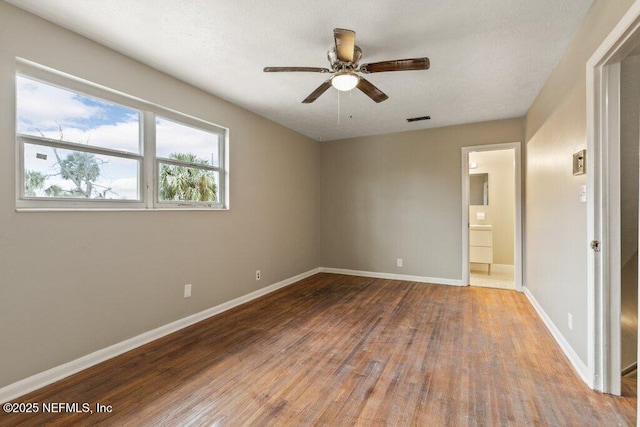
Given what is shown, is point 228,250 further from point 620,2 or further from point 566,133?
point 620,2

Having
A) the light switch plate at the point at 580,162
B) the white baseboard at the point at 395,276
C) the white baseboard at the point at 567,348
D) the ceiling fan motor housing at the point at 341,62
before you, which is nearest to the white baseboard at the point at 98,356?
the white baseboard at the point at 395,276

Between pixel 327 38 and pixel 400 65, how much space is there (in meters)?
0.62

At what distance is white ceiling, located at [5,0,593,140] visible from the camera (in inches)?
75.8

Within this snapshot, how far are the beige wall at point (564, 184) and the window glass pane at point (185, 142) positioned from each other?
344 centimetres

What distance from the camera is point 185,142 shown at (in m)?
3.15

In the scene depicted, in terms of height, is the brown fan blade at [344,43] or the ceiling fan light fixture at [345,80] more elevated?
the brown fan blade at [344,43]

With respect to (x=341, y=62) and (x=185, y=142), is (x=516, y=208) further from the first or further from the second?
(x=185, y=142)

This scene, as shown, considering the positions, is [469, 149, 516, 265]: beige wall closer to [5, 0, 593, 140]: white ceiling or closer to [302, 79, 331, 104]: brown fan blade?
[5, 0, 593, 140]: white ceiling

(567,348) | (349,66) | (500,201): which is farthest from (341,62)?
(500,201)

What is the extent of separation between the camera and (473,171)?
231 inches

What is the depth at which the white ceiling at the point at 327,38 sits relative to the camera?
Answer: 6.32 feet

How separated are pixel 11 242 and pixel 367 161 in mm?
4560

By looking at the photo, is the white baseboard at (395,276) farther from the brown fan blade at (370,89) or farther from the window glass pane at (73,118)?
the window glass pane at (73,118)

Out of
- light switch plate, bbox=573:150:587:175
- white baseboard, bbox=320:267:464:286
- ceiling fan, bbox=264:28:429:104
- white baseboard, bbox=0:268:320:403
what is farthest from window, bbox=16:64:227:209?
light switch plate, bbox=573:150:587:175
